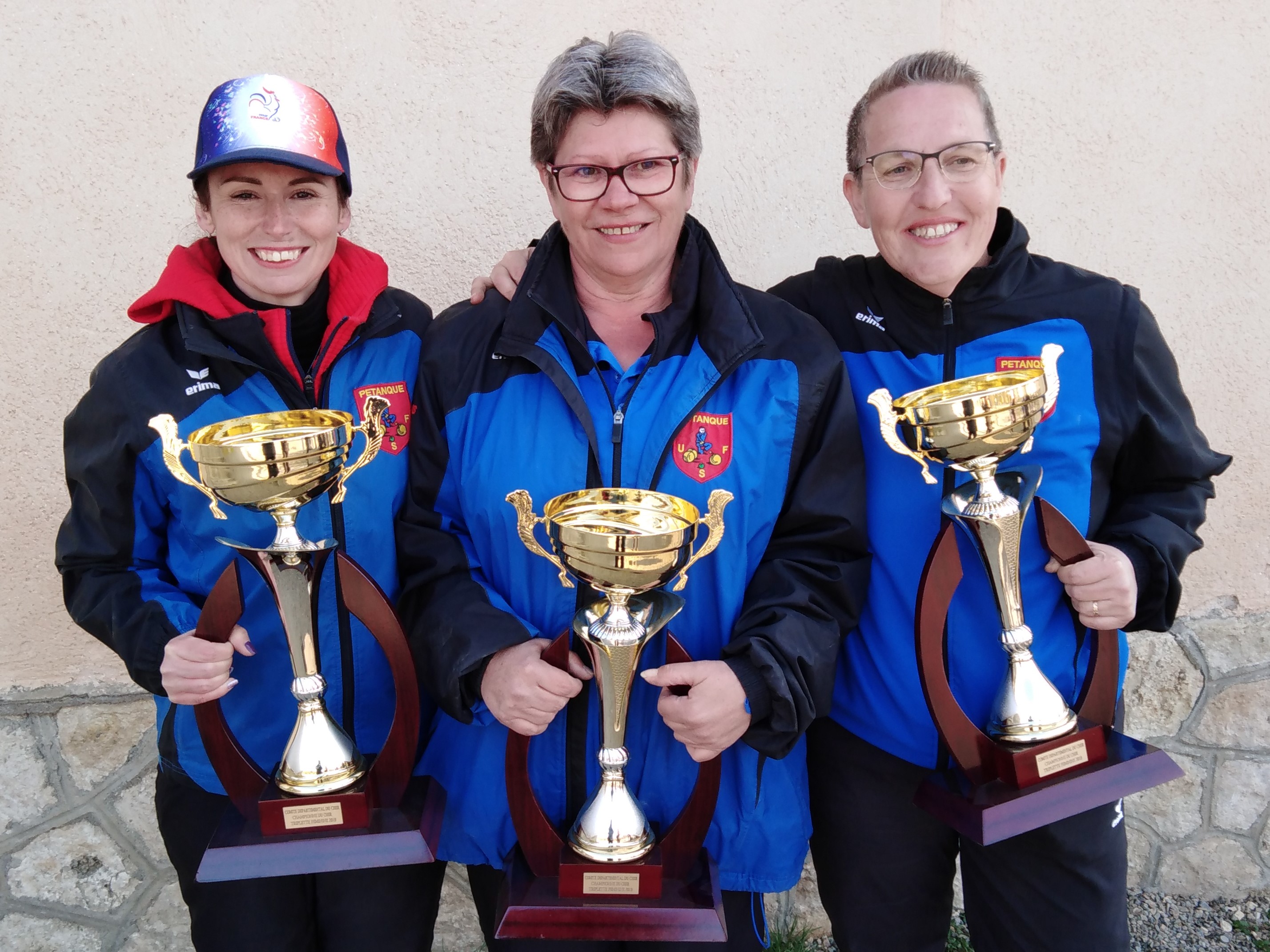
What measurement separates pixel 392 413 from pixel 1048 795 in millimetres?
1434

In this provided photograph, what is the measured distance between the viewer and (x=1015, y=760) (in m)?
1.69

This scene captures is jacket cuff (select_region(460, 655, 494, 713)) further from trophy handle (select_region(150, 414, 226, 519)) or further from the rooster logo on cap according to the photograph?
the rooster logo on cap

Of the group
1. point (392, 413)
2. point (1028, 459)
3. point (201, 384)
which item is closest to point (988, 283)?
point (1028, 459)

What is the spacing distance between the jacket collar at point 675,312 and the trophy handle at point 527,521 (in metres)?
0.33

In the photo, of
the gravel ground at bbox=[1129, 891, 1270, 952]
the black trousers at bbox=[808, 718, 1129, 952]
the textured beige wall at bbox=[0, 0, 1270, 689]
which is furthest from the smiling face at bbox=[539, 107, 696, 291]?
the gravel ground at bbox=[1129, 891, 1270, 952]

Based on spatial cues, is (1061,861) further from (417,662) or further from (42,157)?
(42,157)

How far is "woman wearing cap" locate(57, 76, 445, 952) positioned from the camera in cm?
180

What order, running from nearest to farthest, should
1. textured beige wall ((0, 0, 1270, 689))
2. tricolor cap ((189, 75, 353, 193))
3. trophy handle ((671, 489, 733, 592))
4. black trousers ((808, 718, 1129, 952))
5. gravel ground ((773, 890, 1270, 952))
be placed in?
trophy handle ((671, 489, 733, 592)) < tricolor cap ((189, 75, 353, 193)) < black trousers ((808, 718, 1129, 952)) < textured beige wall ((0, 0, 1270, 689)) < gravel ground ((773, 890, 1270, 952))

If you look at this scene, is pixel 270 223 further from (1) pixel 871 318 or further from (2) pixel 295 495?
(1) pixel 871 318

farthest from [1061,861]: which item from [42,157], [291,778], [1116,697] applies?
[42,157]

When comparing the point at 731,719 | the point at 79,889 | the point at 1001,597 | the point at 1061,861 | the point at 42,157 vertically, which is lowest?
the point at 79,889

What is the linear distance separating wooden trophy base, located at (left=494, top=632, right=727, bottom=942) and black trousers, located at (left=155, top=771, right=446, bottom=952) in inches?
13.3

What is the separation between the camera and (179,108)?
8.42ft

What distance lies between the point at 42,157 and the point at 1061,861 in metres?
3.02
